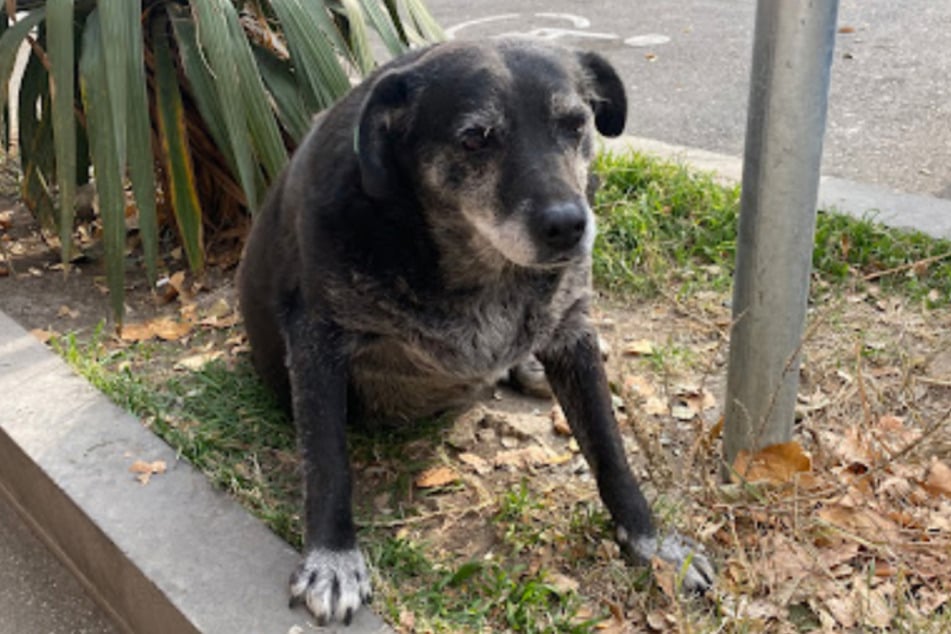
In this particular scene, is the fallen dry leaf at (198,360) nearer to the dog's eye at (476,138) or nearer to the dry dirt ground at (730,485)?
the dry dirt ground at (730,485)

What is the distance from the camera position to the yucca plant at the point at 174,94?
411 centimetres

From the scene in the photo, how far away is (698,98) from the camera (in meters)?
7.20

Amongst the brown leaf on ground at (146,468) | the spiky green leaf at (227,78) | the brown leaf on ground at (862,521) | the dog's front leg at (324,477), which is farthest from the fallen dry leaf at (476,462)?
the spiky green leaf at (227,78)

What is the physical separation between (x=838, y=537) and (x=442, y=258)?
1.27m

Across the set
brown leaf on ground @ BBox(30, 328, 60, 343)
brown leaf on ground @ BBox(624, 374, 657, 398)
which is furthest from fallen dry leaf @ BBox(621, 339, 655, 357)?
brown leaf on ground @ BBox(30, 328, 60, 343)

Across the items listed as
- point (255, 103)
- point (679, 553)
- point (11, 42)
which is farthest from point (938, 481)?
point (11, 42)

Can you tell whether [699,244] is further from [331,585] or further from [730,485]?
[331,585]

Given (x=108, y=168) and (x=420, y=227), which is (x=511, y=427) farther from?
(x=108, y=168)

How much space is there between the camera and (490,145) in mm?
2840

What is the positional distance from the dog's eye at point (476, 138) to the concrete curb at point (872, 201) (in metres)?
1.89

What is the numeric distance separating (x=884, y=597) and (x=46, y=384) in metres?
2.66

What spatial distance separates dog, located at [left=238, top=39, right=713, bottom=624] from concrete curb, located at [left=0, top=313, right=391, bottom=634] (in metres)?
0.14

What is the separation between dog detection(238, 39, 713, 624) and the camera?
2812 millimetres

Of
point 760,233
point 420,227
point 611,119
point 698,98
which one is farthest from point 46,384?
point 698,98
